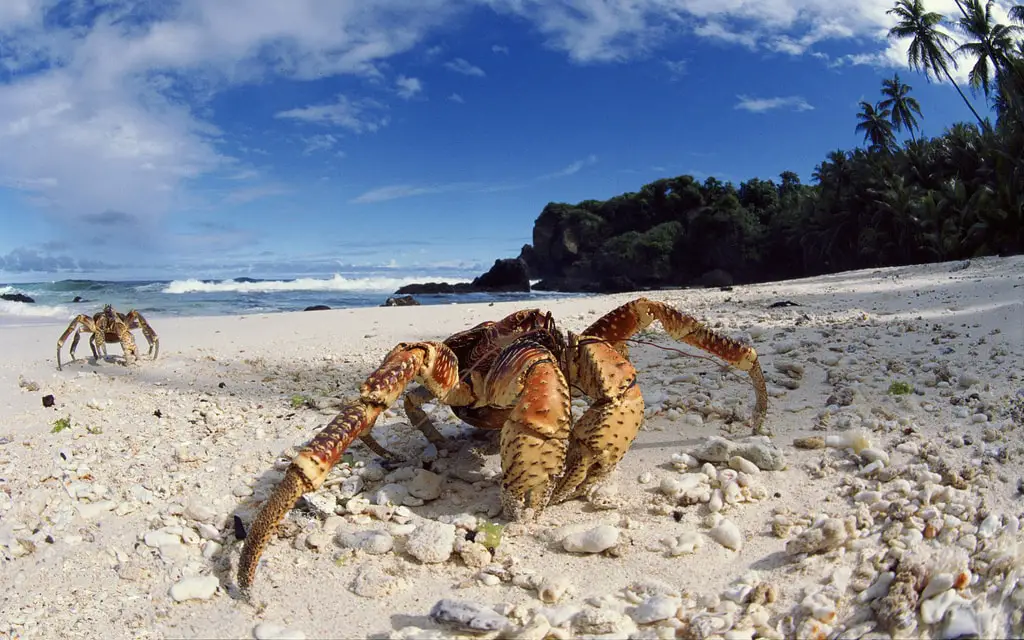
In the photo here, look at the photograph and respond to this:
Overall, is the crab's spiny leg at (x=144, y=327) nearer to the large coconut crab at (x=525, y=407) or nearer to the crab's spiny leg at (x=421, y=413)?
the crab's spiny leg at (x=421, y=413)

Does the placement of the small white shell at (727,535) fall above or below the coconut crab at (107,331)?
below

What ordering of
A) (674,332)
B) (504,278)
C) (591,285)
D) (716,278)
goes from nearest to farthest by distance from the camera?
(674,332)
(716,278)
(504,278)
(591,285)

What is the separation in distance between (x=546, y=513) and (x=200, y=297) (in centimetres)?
4054

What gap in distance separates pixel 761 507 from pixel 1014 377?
8.82ft

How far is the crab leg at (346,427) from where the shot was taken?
8.24ft

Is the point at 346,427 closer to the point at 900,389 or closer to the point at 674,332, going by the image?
the point at 674,332

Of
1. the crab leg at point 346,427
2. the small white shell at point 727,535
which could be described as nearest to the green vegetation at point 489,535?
the crab leg at point 346,427

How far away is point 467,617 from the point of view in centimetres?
224

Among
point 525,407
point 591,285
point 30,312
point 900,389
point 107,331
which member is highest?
point 591,285

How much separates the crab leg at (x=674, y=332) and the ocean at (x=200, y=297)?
19.6 metres

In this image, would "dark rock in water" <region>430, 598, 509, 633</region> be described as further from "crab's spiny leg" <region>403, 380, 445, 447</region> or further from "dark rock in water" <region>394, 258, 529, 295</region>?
"dark rock in water" <region>394, 258, 529, 295</region>

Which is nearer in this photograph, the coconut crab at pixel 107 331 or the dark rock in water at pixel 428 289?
the coconut crab at pixel 107 331

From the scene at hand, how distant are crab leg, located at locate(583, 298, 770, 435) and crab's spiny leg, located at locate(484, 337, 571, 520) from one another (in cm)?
64

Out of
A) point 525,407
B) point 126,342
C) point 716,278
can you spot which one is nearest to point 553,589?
point 525,407
